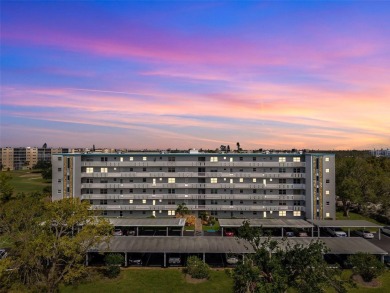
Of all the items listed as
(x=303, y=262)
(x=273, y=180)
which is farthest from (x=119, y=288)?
(x=273, y=180)

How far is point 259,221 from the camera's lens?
66125mm

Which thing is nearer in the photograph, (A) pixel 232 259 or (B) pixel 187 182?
(A) pixel 232 259

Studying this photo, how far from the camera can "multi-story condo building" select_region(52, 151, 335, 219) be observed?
79625 mm

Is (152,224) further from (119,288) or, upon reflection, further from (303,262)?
(303,262)

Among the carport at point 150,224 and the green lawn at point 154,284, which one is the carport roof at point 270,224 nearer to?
the carport at point 150,224

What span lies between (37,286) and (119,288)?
33.4ft

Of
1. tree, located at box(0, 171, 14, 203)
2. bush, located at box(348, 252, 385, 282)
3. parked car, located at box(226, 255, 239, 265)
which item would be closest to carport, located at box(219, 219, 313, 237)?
parked car, located at box(226, 255, 239, 265)

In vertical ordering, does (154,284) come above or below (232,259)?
below

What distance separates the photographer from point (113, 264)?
46.6 m

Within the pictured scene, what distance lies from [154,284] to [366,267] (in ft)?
96.6

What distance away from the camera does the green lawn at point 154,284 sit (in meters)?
42.4

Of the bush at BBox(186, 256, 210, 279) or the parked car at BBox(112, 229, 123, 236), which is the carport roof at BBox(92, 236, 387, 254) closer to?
the bush at BBox(186, 256, 210, 279)

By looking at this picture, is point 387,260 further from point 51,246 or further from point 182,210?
point 51,246

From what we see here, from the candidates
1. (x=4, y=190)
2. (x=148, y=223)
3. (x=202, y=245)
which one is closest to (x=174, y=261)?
(x=202, y=245)
